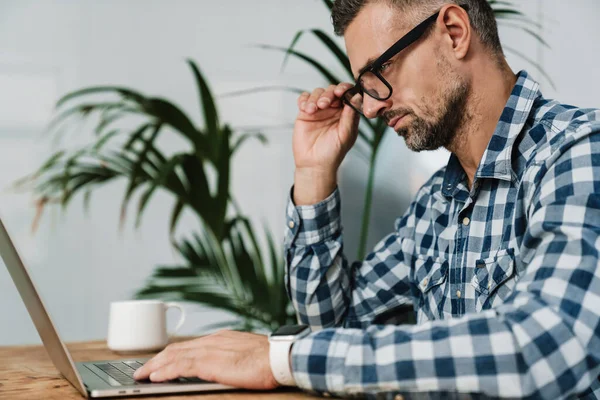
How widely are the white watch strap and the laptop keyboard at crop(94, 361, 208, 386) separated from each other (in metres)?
0.11

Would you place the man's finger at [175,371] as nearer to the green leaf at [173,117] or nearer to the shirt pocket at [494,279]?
the shirt pocket at [494,279]

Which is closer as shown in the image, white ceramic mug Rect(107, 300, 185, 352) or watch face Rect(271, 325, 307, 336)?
watch face Rect(271, 325, 307, 336)

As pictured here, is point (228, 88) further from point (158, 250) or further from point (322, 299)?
point (322, 299)

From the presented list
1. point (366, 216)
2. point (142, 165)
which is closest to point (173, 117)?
point (142, 165)

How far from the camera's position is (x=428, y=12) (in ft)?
4.33

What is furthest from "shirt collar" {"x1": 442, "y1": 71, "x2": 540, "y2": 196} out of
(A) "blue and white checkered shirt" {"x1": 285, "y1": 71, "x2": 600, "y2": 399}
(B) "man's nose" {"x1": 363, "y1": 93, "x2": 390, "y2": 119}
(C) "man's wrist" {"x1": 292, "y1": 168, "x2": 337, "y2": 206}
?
(C) "man's wrist" {"x1": 292, "y1": 168, "x2": 337, "y2": 206}

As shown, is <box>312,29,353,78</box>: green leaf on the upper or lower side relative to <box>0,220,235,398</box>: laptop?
upper

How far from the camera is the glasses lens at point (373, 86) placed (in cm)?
138

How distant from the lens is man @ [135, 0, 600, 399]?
0.82 m

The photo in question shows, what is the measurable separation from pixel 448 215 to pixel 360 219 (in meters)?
0.62

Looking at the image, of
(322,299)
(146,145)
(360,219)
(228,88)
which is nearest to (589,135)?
(322,299)

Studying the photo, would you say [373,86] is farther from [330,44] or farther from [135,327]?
[135,327]

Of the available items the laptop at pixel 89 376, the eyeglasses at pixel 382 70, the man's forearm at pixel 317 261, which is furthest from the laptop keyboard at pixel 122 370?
the eyeglasses at pixel 382 70

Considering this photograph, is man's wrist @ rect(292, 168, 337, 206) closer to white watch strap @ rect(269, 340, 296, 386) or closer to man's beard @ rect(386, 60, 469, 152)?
man's beard @ rect(386, 60, 469, 152)
